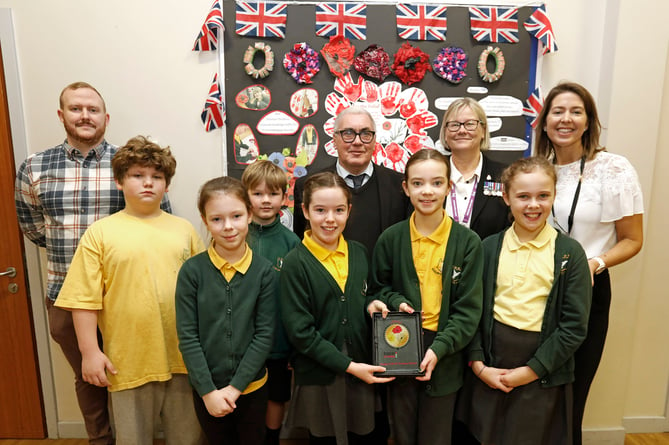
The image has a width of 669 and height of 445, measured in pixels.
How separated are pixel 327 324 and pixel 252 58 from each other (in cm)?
171

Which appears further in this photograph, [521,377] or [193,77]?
[193,77]

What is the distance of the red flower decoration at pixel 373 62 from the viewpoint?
8.13 feet

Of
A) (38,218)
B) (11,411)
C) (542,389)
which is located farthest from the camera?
(11,411)

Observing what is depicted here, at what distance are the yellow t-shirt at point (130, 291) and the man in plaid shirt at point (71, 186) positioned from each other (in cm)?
41

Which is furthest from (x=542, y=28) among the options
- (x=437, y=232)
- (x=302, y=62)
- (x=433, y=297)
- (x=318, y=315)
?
(x=318, y=315)

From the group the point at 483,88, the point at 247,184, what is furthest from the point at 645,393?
the point at 247,184

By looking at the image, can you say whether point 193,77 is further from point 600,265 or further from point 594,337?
point 594,337

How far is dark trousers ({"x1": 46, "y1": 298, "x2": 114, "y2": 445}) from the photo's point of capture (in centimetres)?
210

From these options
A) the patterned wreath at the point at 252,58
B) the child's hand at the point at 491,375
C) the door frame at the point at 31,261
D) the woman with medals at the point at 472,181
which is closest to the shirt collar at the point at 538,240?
the woman with medals at the point at 472,181

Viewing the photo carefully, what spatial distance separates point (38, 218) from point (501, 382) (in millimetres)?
2591

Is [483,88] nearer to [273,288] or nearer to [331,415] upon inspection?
[273,288]

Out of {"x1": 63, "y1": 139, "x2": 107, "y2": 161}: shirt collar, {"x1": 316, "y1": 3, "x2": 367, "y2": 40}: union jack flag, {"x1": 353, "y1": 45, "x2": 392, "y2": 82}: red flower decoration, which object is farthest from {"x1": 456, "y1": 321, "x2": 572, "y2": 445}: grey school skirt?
{"x1": 63, "y1": 139, "x2": 107, "y2": 161}: shirt collar

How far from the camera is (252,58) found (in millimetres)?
2453

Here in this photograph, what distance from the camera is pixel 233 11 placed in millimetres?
2416
